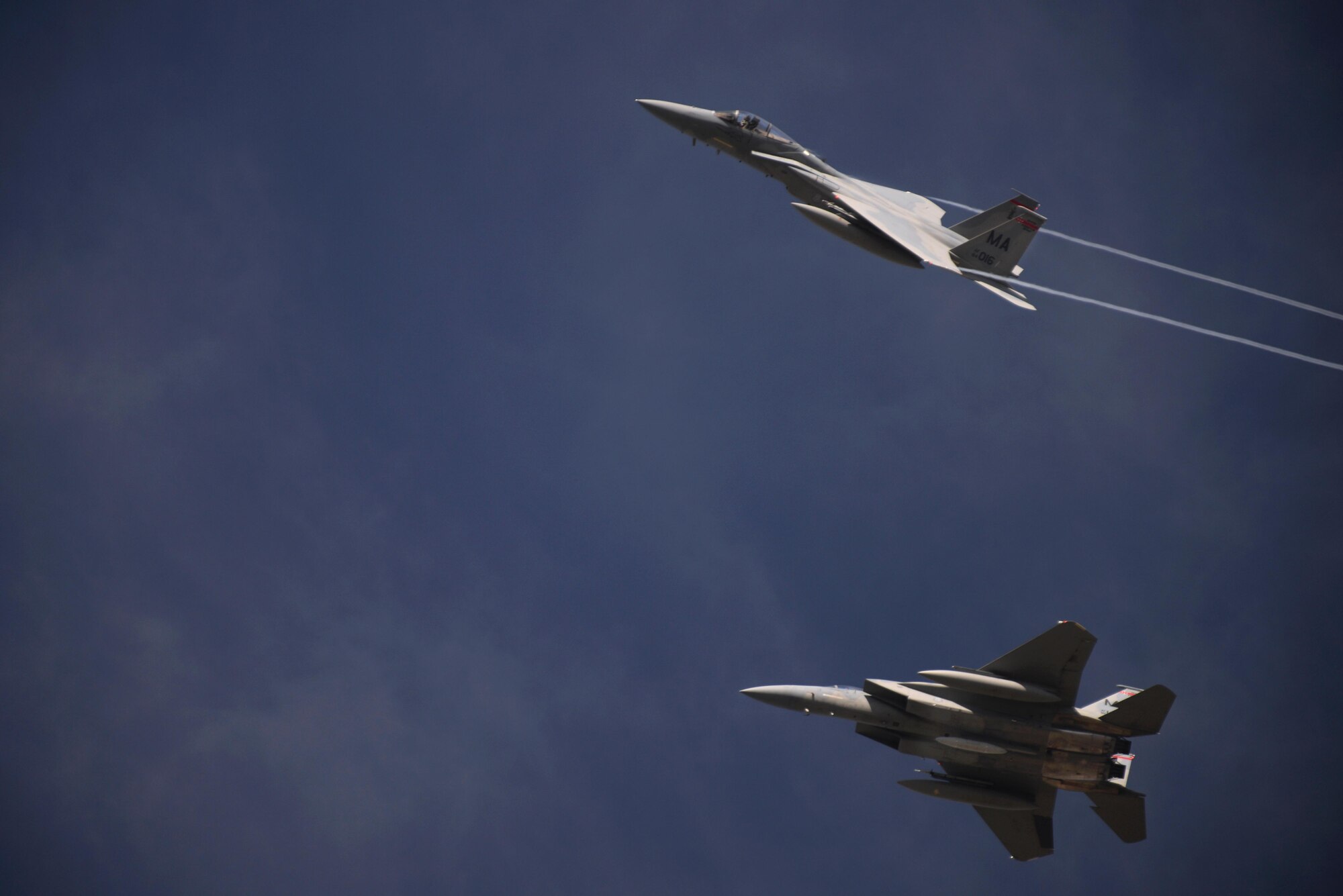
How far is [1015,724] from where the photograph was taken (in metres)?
31.9

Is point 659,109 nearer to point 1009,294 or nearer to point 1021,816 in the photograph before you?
point 1009,294

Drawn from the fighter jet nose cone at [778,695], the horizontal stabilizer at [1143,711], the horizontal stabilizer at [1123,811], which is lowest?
the horizontal stabilizer at [1123,811]

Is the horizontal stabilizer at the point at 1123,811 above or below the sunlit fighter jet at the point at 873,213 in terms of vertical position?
below

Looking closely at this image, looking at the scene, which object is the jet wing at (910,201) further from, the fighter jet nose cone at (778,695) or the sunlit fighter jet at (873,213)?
the fighter jet nose cone at (778,695)

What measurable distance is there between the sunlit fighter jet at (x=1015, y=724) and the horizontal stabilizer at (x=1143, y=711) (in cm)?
3

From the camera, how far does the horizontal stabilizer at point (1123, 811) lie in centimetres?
3353

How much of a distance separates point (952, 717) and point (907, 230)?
51.2ft

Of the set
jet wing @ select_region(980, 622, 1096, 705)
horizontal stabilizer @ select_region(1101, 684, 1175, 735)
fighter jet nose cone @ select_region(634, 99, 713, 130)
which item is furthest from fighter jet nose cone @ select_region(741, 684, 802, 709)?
fighter jet nose cone @ select_region(634, 99, 713, 130)

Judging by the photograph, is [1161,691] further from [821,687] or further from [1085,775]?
[821,687]

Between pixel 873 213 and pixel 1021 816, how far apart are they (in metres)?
20.1

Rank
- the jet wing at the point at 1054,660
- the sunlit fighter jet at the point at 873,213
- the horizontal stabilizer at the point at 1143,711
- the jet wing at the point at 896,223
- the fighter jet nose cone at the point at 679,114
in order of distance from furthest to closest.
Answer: the fighter jet nose cone at the point at 679,114 → the sunlit fighter jet at the point at 873,213 → the jet wing at the point at 896,223 → the horizontal stabilizer at the point at 1143,711 → the jet wing at the point at 1054,660

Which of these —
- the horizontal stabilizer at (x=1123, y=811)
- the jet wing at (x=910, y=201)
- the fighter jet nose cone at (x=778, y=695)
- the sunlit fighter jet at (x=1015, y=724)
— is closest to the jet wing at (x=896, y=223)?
the jet wing at (x=910, y=201)

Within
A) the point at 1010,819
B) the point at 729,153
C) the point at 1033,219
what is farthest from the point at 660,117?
the point at 1010,819

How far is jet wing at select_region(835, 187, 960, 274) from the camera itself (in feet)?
112
